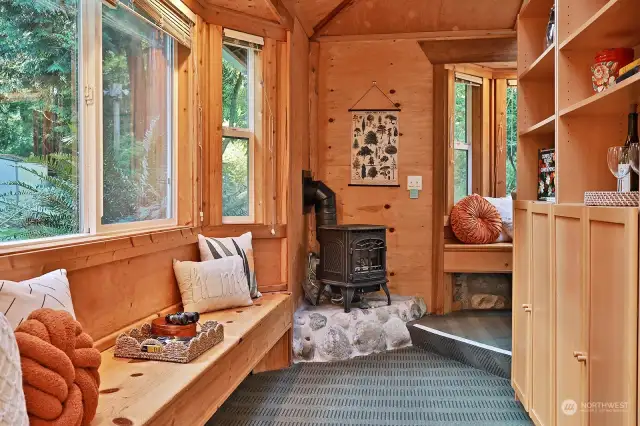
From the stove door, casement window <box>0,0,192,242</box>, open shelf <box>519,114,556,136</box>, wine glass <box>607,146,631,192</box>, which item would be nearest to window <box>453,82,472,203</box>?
the stove door

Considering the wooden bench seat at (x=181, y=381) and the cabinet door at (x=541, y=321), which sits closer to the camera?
the wooden bench seat at (x=181, y=381)

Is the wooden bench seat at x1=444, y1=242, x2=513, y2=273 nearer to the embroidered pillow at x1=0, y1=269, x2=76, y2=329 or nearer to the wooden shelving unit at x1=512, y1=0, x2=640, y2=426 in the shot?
the wooden shelving unit at x1=512, y1=0, x2=640, y2=426

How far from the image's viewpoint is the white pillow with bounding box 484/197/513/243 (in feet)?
16.9

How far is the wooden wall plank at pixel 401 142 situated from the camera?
16.1 ft

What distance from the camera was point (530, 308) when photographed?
9.37 ft

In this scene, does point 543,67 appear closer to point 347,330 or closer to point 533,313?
point 533,313

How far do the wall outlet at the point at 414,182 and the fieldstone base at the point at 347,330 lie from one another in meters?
1.05

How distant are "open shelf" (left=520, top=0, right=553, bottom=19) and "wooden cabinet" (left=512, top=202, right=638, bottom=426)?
110cm

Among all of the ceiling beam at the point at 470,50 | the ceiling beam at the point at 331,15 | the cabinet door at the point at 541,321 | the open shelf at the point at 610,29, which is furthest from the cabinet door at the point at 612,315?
the ceiling beam at the point at 331,15

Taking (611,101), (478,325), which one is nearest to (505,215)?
(478,325)

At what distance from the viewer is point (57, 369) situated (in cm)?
140

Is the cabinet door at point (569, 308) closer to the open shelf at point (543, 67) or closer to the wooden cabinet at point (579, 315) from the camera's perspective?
the wooden cabinet at point (579, 315)

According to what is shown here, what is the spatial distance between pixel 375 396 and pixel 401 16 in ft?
10.5

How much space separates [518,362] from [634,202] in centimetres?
172
